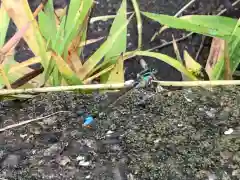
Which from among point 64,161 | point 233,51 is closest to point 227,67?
point 233,51

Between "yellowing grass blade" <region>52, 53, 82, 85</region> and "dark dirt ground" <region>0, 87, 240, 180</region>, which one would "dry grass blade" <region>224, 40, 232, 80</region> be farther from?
"yellowing grass blade" <region>52, 53, 82, 85</region>

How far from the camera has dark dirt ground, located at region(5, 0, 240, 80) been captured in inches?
67.8

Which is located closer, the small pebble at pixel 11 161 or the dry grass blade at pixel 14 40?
the small pebble at pixel 11 161

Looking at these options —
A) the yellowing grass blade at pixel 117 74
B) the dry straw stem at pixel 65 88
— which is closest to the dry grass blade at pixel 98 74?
the yellowing grass blade at pixel 117 74

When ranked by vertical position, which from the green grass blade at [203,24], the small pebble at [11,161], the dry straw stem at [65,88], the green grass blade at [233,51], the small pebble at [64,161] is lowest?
the small pebble at [11,161]


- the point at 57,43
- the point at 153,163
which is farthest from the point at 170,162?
the point at 57,43

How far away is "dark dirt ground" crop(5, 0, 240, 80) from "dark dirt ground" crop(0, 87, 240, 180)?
643mm

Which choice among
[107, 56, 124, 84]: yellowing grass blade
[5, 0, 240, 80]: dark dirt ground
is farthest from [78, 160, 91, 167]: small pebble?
[5, 0, 240, 80]: dark dirt ground

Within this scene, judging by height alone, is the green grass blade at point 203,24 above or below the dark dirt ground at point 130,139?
above

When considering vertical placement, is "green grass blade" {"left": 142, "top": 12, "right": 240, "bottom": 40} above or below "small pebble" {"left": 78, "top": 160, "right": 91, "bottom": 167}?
above

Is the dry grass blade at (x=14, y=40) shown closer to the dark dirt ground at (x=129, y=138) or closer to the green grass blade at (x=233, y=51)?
the dark dirt ground at (x=129, y=138)

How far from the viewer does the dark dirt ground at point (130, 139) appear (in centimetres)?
89

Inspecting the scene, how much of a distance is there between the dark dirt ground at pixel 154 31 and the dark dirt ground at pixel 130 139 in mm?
643

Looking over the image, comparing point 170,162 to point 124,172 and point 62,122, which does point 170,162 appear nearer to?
point 124,172
